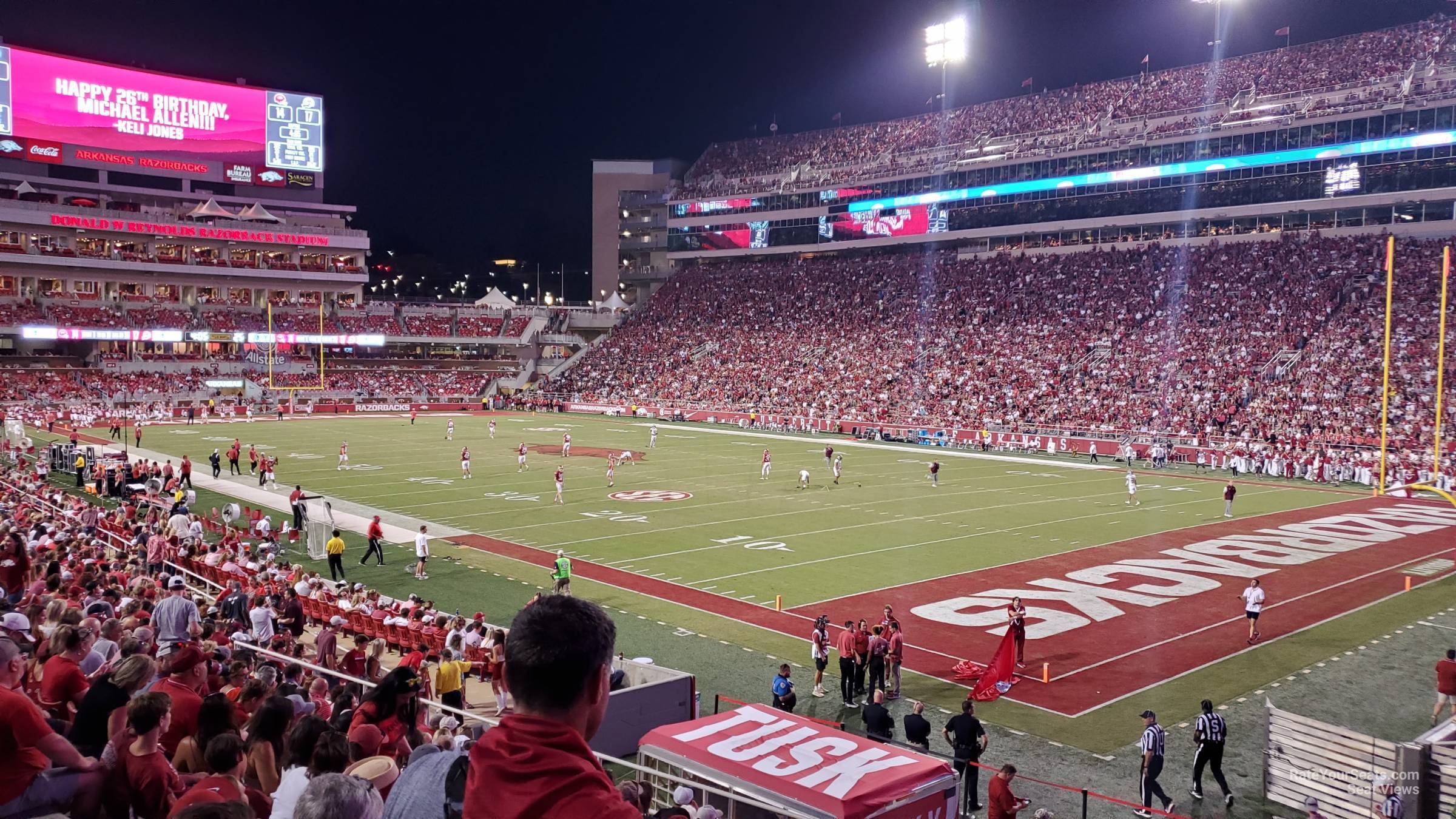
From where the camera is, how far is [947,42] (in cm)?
5262

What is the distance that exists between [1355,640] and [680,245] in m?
79.7

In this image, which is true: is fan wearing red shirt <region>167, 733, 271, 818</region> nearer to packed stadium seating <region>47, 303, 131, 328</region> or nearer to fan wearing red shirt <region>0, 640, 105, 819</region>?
fan wearing red shirt <region>0, 640, 105, 819</region>

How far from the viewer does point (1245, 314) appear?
172 ft

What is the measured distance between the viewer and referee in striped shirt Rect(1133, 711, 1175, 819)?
10414mm

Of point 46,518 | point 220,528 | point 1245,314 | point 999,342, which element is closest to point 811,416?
point 999,342

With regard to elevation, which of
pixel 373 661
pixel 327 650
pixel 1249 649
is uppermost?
pixel 373 661

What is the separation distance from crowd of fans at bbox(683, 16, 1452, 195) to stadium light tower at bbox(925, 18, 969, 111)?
17.6m

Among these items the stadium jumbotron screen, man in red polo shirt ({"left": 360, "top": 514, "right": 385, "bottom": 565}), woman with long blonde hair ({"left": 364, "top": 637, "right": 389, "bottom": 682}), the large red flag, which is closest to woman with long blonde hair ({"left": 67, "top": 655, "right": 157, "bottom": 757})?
woman with long blonde hair ({"left": 364, "top": 637, "right": 389, "bottom": 682})

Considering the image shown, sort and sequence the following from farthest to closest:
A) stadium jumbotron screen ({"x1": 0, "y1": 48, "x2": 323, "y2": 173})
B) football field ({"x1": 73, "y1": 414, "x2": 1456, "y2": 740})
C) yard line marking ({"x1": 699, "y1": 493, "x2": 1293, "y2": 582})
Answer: stadium jumbotron screen ({"x1": 0, "y1": 48, "x2": 323, "y2": 173}) → yard line marking ({"x1": 699, "y1": 493, "x2": 1293, "y2": 582}) → football field ({"x1": 73, "y1": 414, "x2": 1456, "y2": 740})

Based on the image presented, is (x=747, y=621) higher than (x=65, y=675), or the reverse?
(x=65, y=675)

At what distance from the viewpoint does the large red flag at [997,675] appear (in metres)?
14.1

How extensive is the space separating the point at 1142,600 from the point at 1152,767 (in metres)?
9.85

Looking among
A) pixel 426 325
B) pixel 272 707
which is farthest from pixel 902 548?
pixel 426 325

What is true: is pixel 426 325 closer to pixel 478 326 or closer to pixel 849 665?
pixel 478 326
